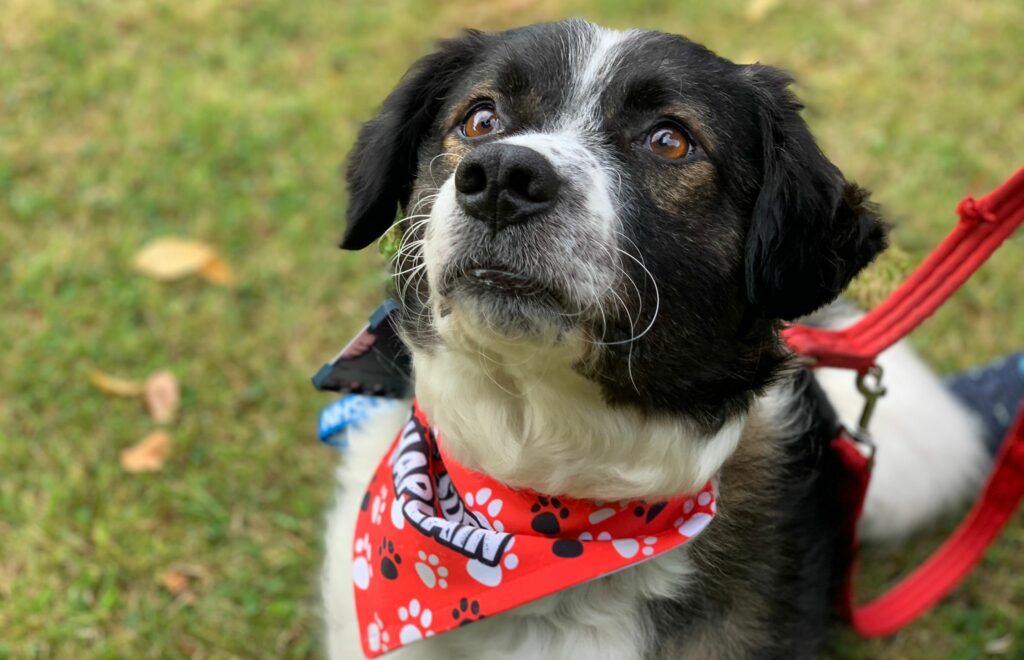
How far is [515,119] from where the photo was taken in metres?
2.44

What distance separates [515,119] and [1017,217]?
1.41 metres

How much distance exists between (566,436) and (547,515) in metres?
0.22

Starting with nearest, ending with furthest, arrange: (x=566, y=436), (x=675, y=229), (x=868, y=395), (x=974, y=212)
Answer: (x=675, y=229)
(x=566, y=436)
(x=974, y=212)
(x=868, y=395)

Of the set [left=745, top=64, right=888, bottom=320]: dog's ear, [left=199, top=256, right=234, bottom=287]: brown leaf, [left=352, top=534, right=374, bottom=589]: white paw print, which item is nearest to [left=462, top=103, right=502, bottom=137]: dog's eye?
[left=745, top=64, right=888, bottom=320]: dog's ear

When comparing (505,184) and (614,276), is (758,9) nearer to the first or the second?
(614,276)

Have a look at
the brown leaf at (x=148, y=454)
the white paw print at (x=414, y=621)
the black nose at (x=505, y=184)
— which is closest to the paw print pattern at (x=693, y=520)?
the white paw print at (x=414, y=621)

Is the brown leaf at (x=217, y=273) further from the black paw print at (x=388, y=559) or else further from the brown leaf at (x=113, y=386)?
the black paw print at (x=388, y=559)

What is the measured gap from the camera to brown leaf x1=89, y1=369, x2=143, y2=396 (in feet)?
13.9

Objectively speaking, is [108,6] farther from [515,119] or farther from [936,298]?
[936,298]

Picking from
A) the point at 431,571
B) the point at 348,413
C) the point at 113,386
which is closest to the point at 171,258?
the point at 113,386

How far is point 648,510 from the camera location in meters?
2.51

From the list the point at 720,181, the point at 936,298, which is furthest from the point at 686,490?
the point at 936,298

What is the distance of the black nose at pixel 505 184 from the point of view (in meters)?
2.03

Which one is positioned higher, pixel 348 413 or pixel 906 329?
pixel 906 329
